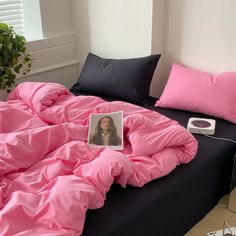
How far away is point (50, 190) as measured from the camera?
1312 millimetres

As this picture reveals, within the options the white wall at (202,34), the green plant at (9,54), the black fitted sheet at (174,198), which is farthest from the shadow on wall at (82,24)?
the black fitted sheet at (174,198)

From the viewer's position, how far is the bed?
1227 millimetres

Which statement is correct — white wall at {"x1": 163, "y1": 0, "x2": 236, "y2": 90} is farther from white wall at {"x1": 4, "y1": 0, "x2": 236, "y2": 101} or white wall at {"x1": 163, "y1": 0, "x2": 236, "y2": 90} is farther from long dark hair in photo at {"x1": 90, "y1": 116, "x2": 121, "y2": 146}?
long dark hair in photo at {"x1": 90, "y1": 116, "x2": 121, "y2": 146}

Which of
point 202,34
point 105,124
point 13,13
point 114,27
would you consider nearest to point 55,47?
point 13,13

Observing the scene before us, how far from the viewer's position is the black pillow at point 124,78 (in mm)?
2311

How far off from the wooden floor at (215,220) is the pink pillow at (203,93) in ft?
1.61

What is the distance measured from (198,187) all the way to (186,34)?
1.12 m

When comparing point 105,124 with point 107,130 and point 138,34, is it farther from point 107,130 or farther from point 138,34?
point 138,34

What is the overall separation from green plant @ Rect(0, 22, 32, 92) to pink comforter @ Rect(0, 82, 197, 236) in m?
0.43

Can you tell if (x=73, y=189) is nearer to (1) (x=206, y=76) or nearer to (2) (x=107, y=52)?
(1) (x=206, y=76)

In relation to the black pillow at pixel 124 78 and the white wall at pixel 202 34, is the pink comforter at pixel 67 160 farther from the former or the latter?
the white wall at pixel 202 34

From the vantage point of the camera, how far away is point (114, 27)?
261 centimetres

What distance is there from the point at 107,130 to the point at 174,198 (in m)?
0.45

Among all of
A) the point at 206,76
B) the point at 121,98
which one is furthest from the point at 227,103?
the point at 121,98
